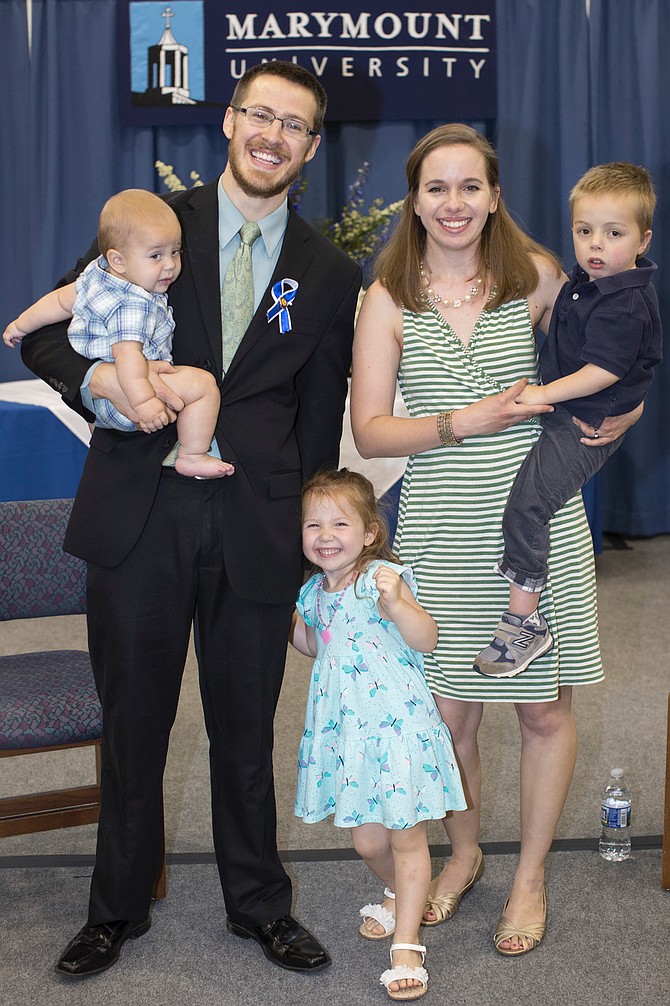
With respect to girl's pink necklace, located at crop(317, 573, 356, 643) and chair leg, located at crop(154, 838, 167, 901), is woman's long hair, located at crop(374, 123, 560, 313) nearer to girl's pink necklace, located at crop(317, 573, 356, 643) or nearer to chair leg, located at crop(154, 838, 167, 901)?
girl's pink necklace, located at crop(317, 573, 356, 643)

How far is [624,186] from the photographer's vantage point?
218 cm

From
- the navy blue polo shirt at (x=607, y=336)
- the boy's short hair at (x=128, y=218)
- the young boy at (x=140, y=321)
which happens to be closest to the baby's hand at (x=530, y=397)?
the navy blue polo shirt at (x=607, y=336)

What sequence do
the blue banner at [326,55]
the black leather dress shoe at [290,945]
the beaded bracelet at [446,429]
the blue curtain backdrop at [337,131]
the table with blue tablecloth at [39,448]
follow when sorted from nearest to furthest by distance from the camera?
1. the beaded bracelet at [446,429]
2. the black leather dress shoe at [290,945]
3. the table with blue tablecloth at [39,448]
4. the blue banner at [326,55]
5. the blue curtain backdrop at [337,131]

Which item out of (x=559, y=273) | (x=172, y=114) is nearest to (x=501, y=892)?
(x=559, y=273)

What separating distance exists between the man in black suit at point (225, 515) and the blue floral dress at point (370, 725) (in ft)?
0.32

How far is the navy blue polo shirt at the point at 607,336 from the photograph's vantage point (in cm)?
221

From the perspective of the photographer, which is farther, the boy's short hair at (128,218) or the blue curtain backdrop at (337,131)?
the blue curtain backdrop at (337,131)

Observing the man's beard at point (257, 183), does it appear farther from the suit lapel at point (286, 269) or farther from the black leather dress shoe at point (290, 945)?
the black leather dress shoe at point (290, 945)

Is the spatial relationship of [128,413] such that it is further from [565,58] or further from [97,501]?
[565,58]

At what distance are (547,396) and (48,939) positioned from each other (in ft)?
5.18

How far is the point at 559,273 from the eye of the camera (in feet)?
7.80

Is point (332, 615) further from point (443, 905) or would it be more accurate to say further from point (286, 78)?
point (286, 78)

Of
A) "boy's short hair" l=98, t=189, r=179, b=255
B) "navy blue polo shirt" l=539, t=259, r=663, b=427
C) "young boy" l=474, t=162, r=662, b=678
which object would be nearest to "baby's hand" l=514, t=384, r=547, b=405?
"young boy" l=474, t=162, r=662, b=678

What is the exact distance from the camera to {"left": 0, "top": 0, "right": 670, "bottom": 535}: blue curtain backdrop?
5.94m
